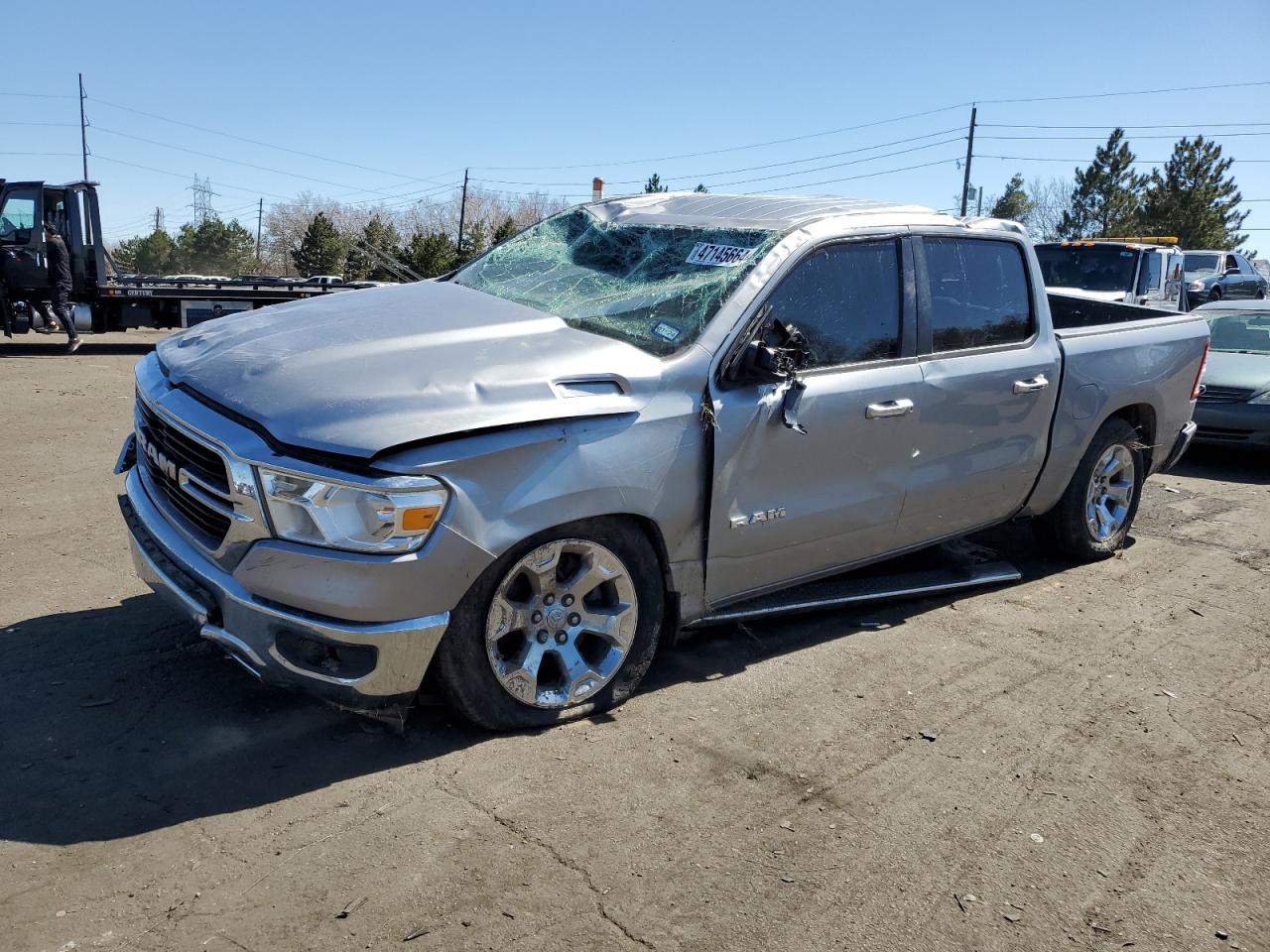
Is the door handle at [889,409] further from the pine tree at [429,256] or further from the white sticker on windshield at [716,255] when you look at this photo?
the pine tree at [429,256]

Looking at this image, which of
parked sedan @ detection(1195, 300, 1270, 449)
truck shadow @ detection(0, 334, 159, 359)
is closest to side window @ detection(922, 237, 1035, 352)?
parked sedan @ detection(1195, 300, 1270, 449)

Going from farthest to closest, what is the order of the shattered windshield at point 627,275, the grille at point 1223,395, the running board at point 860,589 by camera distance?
the grille at point 1223,395 < the running board at point 860,589 < the shattered windshield at point 627,275

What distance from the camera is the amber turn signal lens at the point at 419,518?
3.27 meters

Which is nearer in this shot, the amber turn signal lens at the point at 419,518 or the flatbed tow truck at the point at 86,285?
the amber turn signal lens at the point at 419,518

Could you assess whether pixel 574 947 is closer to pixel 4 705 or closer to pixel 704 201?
pixel 4 705

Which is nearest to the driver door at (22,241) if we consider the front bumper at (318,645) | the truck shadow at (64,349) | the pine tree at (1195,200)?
the truck shadow at (64,349)

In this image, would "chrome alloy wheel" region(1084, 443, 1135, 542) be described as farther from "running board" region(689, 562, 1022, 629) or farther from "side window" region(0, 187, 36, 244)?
"side window" region(0, 187, 36, 244)

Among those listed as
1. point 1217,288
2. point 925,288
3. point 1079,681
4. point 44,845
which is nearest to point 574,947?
point 44,845

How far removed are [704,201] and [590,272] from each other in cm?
87

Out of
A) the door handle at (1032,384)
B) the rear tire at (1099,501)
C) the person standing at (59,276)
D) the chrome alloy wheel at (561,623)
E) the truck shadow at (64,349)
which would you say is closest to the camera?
the chrome alloy wheel at (561,623)

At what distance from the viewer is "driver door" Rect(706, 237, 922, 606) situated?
414 cm

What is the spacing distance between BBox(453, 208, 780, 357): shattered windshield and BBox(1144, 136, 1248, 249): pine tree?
54.3 m

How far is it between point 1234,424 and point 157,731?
900cm

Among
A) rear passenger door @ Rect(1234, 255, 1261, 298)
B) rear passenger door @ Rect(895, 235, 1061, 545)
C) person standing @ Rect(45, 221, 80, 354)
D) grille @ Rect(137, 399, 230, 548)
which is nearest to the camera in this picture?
grille @ Rect(137, 399, 230, 548)
